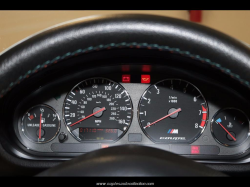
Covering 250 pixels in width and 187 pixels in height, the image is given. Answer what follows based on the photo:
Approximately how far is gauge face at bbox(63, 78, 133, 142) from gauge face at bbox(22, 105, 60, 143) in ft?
0.25

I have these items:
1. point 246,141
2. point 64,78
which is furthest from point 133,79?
point 246,141

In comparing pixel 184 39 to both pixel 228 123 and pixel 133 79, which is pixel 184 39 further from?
pixel 228 123

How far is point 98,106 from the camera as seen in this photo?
1.65 metres

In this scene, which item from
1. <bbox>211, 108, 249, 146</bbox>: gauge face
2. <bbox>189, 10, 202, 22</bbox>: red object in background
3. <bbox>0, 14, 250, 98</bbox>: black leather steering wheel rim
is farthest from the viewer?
<bbox>189, 10, 202, 22</bbox>: red object in background

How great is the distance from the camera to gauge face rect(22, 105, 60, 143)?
5.33 feet

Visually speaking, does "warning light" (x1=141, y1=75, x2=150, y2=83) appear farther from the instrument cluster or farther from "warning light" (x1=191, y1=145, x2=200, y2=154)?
"warning light" (x1=191, y1=145, x2=200, y2=154)

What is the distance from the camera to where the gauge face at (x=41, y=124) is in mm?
1626

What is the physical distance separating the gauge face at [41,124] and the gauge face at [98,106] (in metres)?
0.08

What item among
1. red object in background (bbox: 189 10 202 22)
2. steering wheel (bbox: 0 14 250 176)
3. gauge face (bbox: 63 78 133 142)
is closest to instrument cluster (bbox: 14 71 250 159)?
gauge face (bbox: 63 78 133 142)

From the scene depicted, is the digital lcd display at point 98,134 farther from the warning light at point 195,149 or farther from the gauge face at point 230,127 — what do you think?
the gauge face at point 230,127

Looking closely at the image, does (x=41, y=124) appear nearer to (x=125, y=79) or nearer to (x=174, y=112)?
(x=125, y=79)

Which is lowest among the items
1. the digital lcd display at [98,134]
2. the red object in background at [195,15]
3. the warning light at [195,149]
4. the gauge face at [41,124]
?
the warning light at [195,149]

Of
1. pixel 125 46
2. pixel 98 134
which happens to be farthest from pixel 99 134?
pixel 125 46

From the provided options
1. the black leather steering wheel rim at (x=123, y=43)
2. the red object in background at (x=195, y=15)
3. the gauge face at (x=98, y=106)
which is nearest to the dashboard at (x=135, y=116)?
the gauge face at (x=98, y=106)
